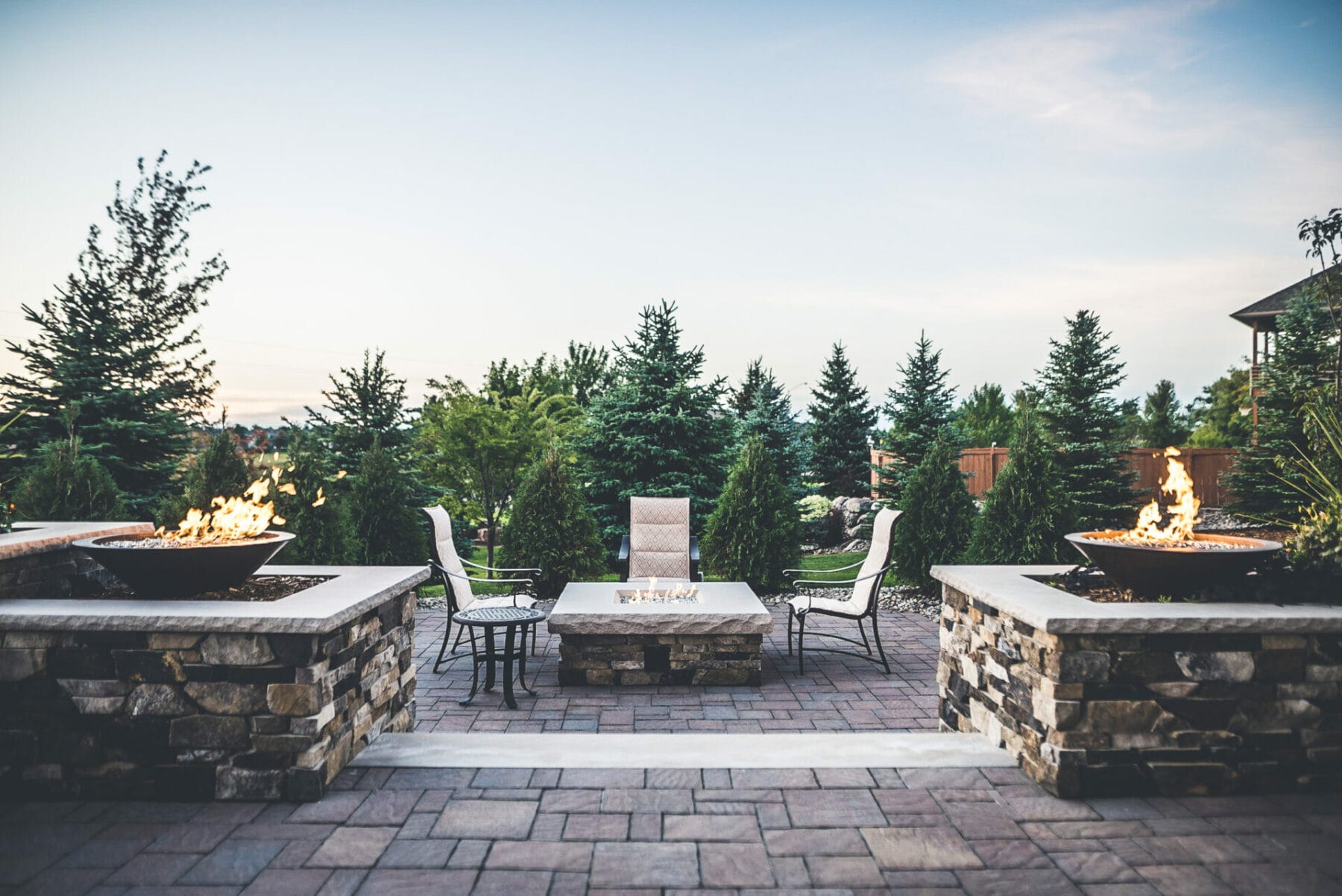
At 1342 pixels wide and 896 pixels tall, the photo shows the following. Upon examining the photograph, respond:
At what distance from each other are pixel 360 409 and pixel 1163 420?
1178 inches

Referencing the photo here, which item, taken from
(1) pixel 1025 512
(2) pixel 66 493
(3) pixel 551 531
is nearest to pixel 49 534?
(2) pixel 66 493

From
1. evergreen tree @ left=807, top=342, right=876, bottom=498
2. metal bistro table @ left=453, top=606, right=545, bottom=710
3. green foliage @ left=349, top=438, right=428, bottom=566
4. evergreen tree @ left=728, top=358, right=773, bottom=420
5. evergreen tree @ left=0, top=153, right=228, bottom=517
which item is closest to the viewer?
metal bistro table @ left=453, top=606, right=545, bottom=710

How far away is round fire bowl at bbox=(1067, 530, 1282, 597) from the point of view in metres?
2.53

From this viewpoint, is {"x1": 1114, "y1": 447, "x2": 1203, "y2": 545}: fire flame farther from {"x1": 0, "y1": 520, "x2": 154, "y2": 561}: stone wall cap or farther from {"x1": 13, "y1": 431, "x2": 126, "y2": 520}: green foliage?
{"x1": 13, "y1": 431, "x2": 126, "y2": 520}: green foliage

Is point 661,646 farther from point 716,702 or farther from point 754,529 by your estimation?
point 754,529

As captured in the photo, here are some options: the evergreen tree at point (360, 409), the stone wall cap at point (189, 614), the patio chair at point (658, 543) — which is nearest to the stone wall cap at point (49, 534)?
the stone wall cap at point (189, 614)

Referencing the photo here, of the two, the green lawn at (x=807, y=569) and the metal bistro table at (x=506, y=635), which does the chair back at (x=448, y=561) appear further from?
the green lawn at (x=807, y=569)

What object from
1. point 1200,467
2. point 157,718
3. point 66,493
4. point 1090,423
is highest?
point 1090,423

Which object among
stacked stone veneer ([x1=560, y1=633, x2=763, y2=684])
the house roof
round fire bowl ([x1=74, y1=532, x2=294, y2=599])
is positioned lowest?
stacked stone veneer ([x1=560, y1=633, x2=763, y2=684])

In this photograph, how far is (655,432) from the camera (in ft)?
30.7

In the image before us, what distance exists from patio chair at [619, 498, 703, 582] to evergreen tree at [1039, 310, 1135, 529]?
251 inches

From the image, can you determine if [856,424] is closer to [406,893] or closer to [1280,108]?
[1280,108]

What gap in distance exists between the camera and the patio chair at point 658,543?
6188 mm

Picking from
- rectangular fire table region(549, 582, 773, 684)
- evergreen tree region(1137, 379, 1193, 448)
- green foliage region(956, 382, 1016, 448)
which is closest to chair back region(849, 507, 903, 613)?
rectangular fire table region(549, 582, 773, 684)
